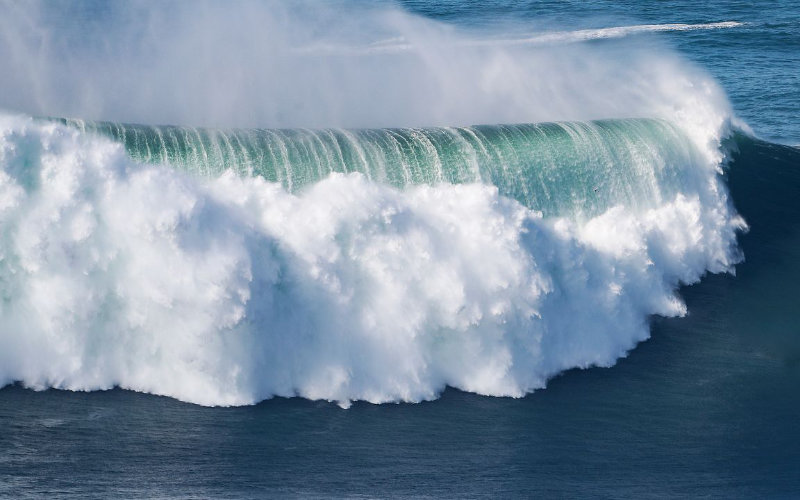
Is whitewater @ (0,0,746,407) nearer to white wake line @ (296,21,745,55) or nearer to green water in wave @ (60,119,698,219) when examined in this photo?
green water in wave @ (60,119,698,219)

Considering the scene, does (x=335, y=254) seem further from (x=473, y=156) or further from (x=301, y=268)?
(x=473, y=156)

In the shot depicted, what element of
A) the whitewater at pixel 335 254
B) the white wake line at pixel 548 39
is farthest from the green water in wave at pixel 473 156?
the white wake line at pixel 548 39

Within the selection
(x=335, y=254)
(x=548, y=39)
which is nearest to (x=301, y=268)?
(x=335, y=254)

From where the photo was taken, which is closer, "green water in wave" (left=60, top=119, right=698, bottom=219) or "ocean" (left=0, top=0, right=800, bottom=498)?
"ocean" (left=0, top=0, right=800, bottom=498)

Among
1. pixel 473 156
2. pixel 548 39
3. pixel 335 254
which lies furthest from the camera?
pixel 548 39

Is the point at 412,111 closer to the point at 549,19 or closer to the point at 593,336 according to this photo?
the point at 593,336

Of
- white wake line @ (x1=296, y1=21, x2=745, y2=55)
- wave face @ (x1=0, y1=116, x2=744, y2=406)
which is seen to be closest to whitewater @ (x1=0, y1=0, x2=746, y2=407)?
wave face @ (x1=0, y1=116, x2=744, y2=406)

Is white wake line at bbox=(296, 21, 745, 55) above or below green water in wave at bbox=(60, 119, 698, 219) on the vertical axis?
above
